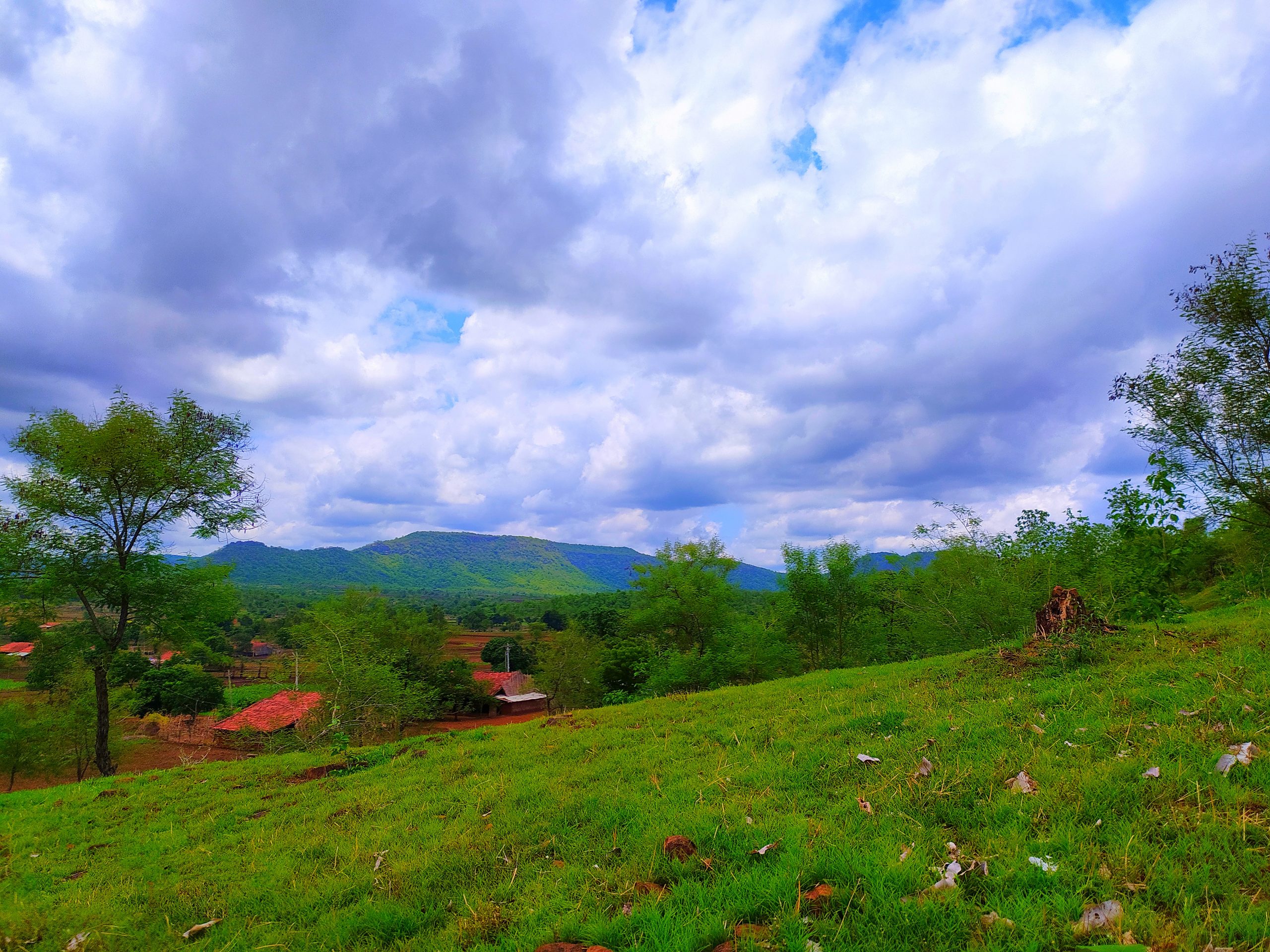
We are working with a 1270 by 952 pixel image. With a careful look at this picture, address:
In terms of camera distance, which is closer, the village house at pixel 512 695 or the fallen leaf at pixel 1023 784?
the fallen leaf at pixel 1023 784

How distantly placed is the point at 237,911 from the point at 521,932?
3.12 metres

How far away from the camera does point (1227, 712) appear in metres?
5.24

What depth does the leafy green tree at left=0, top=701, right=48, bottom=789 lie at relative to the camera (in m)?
26.7

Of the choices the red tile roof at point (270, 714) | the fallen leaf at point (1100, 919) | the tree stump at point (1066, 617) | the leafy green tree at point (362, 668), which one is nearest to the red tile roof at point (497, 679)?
the leafy green tree at point (362, 668)

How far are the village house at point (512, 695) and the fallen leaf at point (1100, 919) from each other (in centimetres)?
5817

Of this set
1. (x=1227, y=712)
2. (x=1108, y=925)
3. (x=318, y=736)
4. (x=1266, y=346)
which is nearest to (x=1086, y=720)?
(x=1227, y=712)

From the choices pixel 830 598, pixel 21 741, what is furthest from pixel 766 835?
pixel 21 741

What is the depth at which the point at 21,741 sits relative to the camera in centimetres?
2712

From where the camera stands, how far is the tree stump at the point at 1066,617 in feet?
30.7

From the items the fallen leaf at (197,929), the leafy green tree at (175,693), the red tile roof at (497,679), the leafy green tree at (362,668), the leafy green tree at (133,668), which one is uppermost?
the fallen leaf at (197,929)

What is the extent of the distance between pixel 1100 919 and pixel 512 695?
6247 cm

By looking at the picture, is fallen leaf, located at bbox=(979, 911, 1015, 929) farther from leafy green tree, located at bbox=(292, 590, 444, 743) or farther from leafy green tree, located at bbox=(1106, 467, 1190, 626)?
leafy green tree, located at bbox=(292, 590, 444, 743)

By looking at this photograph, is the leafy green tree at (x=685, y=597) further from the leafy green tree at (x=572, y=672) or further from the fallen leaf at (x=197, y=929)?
the fallen leaf at (x=197, y=929)

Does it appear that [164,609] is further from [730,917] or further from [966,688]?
[966,688]
